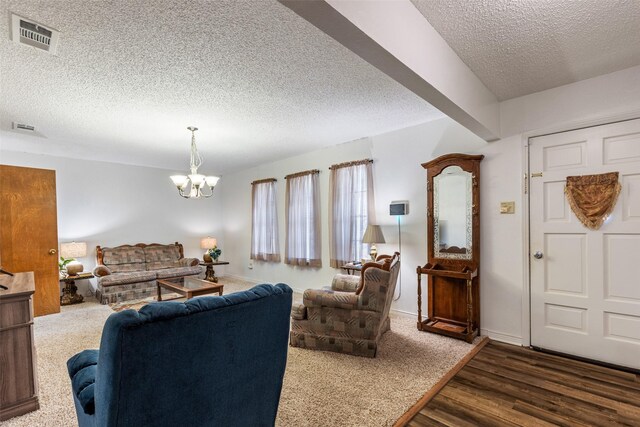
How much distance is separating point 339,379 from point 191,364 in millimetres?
1695

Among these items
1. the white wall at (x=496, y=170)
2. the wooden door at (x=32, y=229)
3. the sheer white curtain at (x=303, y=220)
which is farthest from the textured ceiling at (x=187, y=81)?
the sheer white curtain at (x=303, y=220)

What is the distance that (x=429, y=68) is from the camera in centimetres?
197

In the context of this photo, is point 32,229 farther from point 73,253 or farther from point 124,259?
point 124,259

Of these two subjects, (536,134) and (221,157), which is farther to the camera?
(221,157)

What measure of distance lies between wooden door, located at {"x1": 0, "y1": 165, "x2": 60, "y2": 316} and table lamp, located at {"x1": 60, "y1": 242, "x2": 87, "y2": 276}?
634 mm

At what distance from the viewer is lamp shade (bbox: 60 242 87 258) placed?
16.7ft

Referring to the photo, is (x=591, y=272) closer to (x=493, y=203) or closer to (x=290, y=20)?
(x=493, y=203)

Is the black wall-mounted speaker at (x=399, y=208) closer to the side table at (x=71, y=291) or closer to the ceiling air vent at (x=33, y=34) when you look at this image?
the ceiling air vent at (x=33, y=34)

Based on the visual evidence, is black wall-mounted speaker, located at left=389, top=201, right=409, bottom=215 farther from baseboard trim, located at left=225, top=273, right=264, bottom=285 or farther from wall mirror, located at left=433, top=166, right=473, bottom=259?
baseboard trim, located at left=225, top=273, right=264, bottom=285

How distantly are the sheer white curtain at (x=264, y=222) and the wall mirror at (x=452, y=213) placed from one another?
3318 mm

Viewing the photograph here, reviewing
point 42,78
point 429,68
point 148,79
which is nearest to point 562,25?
point 429,68

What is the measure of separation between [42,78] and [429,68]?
3.19 meters

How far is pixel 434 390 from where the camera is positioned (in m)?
2.29

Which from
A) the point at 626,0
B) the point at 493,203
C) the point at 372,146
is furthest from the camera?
the point at 372,146
